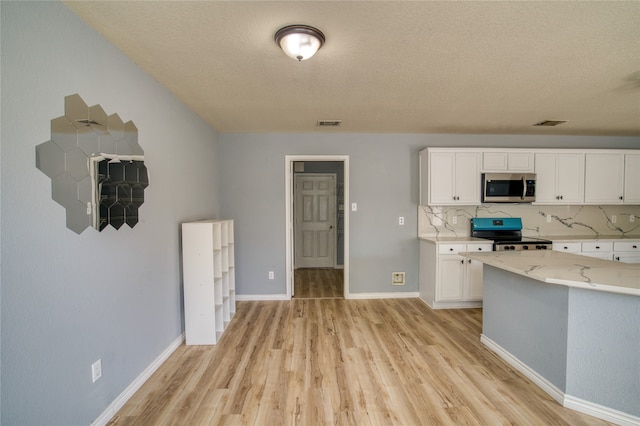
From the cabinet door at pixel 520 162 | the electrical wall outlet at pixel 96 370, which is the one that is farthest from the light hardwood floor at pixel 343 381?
the cabinet door at pixel 520 162

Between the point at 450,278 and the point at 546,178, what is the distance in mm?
1989

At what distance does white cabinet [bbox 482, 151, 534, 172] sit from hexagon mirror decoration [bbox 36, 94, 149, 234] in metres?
3.99

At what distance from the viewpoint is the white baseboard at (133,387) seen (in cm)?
163

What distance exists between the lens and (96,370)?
1569mm

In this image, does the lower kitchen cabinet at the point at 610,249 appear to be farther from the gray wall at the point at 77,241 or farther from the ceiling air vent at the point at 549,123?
the gray wall at the point at 77,241

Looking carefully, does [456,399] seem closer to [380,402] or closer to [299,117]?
[380,402]

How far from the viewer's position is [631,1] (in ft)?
4.39

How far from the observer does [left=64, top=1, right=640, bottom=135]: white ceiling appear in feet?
4.63

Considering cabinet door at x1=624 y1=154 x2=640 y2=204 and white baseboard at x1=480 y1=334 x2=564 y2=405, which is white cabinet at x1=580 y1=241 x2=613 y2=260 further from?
white baseboard at x1=480 y1=334 x2=564 y2=405

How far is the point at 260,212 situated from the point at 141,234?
1.90m

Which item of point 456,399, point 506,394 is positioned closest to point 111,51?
point 456,399

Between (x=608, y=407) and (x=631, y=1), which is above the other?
(x=631, y=1)

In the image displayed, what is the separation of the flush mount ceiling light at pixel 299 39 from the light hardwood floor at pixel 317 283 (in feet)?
10.7

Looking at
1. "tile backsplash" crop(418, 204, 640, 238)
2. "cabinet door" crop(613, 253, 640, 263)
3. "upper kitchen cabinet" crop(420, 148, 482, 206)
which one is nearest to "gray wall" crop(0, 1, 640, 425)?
"upper kitchen cabinet" crop(420, 148, 482, 206)
